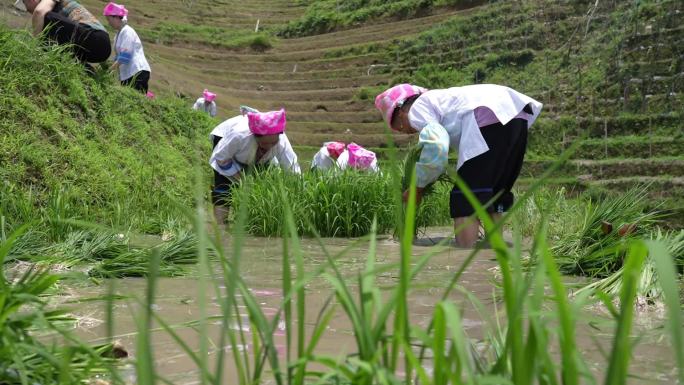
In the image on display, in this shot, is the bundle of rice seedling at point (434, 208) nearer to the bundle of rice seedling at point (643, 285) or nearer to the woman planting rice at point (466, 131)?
the woman planting rice at point (466, 131)

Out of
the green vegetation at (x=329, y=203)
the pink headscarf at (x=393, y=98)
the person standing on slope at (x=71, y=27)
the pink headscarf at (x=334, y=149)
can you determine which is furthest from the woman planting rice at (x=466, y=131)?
the pink headscarf at (x=334, y=149)

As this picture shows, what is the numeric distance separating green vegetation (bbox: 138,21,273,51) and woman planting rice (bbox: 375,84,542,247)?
2234cm

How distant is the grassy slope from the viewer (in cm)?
481

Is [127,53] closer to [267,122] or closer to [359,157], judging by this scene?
[359,157]

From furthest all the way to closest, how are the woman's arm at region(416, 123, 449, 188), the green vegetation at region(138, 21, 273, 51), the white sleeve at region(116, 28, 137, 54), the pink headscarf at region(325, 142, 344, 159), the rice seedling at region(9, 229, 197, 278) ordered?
the green vegetation at region(138, 21, 273, 51) → the pink headscarf at region(325, 142, 344, 159) → the white sleeve at region(116, 28, 137, 54) → the woman's arm at region(416, 123, 449, 188) → the rice seedling at region(9, 229, 197, 278)

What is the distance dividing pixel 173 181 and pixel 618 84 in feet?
32.9

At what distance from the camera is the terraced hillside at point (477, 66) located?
1291cm

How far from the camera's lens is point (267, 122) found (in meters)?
5.85

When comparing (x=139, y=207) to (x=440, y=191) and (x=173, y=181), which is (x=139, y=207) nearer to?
(x=173, y=181)

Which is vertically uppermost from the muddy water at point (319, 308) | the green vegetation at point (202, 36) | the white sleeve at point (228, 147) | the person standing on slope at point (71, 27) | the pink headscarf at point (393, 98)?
the green vegetation at point (202, 36)

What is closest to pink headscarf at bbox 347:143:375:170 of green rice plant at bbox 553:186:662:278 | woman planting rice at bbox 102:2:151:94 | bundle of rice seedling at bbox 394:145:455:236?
bundle of rice seedling at bbox 394:145:455:236

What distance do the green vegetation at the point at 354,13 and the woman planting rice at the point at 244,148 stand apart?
20561mm

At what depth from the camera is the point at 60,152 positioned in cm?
536

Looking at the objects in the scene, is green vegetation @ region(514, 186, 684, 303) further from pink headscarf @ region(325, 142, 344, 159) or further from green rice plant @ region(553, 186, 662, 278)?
pink headscarf @ region(325, 142, 344, 159)
